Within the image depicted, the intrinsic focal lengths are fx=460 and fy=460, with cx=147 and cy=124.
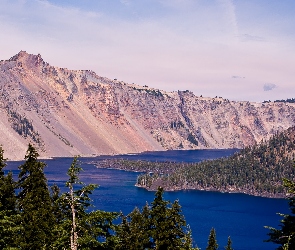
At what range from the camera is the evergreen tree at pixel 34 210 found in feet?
98.6

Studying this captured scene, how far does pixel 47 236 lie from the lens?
1232 inches

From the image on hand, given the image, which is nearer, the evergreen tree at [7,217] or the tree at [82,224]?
the tree at [82,224]

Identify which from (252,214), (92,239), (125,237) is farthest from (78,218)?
(252,214)

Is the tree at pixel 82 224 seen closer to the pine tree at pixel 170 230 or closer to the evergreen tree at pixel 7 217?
the evergreen tree at pixel 7 217

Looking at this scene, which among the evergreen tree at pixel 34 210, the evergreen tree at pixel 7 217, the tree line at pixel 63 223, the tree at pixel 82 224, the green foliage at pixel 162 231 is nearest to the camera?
the tree at pixel 82 224

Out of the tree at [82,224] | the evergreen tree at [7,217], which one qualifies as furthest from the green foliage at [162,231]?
the evergreen tree at [7,217]

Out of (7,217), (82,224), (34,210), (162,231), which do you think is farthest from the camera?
(34,210)

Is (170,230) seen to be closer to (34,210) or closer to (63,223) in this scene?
(63,223)

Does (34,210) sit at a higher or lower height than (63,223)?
lower

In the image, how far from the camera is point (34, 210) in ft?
107

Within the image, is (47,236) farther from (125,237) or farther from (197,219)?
(197,219)

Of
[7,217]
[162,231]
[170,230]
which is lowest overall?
[162,231]

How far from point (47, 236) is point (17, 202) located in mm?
5067

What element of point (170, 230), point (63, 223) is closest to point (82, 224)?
point (63, 223)
